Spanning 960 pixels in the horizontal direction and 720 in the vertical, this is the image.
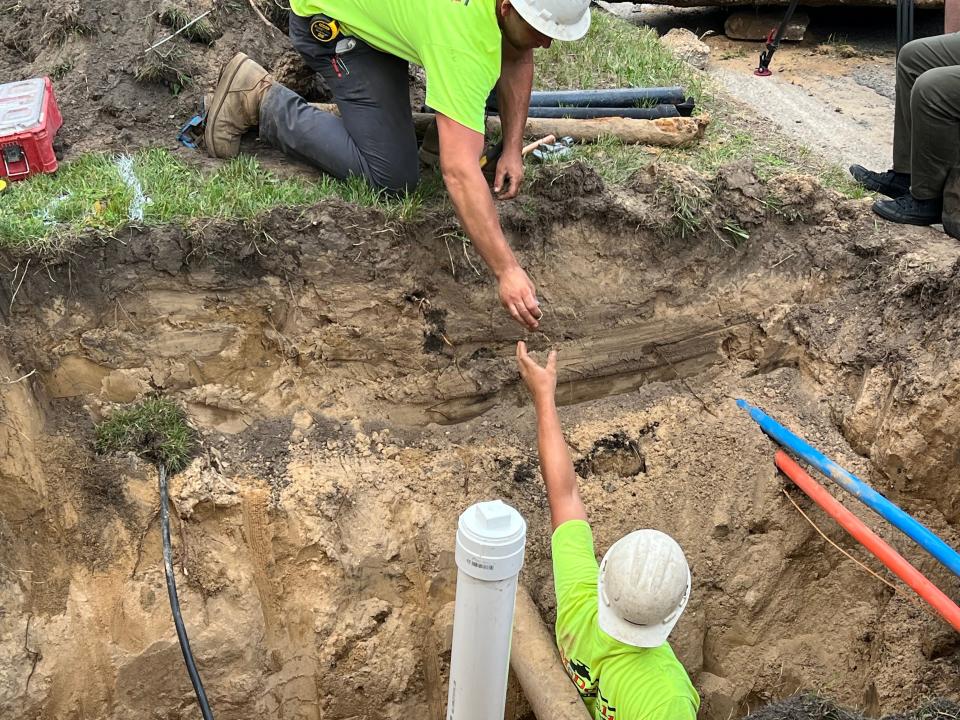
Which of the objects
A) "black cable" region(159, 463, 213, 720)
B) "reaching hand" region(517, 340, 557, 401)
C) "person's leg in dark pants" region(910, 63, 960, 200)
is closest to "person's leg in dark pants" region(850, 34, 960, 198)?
"person's leg in dark pants" region(910, 63, 960, 200)

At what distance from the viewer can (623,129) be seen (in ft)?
15.3

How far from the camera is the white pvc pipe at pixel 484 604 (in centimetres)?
189

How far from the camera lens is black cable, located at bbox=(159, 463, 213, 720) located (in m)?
3.03

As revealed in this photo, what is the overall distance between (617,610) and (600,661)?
0.29 metres

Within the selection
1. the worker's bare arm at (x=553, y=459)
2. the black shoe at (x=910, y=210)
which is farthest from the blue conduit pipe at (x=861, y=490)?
the worker's bare arm at (x=553, y=459)

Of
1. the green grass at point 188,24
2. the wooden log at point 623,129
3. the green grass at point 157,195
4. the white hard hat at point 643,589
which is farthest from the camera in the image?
the green grass at point 188,24

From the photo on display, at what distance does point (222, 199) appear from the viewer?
379 cm

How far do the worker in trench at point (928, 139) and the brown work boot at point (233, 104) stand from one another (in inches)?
116

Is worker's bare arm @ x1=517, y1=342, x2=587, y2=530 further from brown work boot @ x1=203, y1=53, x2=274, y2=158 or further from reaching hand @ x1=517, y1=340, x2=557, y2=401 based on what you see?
→ brown work boot @ x1=203, y1=53, x2=274, y2=158

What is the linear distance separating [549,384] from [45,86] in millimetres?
2955

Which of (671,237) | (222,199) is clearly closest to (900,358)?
(671,237)

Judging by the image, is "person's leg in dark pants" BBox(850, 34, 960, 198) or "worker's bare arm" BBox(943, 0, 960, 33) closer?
"person's leg in dark pants" BBox(850, 34, 960, 198)

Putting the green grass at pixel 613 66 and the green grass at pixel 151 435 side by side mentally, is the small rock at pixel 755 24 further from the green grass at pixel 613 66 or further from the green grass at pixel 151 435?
the green grass at pixel 151 435

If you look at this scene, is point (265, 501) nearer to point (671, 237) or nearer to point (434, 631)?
point (434, 631)
